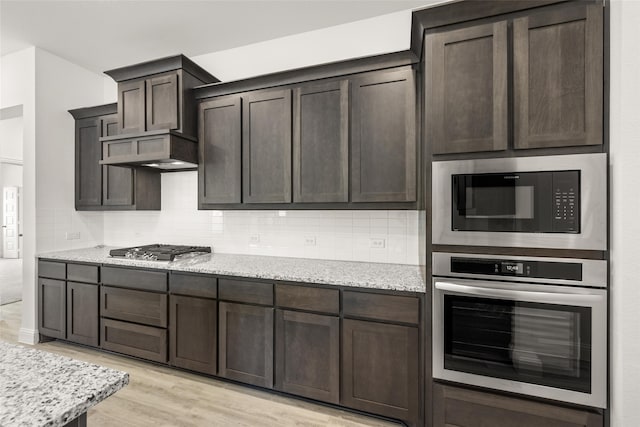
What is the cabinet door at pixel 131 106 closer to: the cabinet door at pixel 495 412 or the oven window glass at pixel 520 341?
the oven window glass at pixel 520 341

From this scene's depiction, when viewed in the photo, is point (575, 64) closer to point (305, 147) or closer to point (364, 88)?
point (364, 88)

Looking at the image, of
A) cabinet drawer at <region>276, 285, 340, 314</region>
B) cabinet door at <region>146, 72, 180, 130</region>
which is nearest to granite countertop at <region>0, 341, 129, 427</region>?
cabinet drawer at <region>276, 285, 340, 314</region>

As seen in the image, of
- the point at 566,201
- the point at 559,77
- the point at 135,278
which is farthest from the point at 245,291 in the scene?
the point at 559,77

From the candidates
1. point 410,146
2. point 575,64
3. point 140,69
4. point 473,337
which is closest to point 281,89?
point 410,146

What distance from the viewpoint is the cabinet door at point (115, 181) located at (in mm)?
3422

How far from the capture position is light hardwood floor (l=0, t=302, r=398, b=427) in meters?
2.15

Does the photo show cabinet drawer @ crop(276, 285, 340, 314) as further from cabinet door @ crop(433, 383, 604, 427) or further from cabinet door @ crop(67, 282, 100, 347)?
cabinet door @ crop(67, 282, 100, 347)

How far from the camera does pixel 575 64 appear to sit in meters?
1.60

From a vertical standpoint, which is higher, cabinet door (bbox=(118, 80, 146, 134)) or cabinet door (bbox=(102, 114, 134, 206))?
cabinet door (bbox=(118, 80, 146, 134))

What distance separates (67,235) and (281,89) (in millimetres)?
2970

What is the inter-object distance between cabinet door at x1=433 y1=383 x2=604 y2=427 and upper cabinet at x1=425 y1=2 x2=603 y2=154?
4.34ft

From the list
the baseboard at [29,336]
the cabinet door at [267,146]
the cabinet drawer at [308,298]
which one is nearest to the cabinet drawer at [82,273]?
the baseboard at [29,336]

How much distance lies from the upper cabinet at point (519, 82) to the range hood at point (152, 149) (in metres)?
2.06

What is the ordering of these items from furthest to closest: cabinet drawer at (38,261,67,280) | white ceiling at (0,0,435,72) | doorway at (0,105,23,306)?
doorway at (0,105,23,306), cabinet drawer at (38,261,67,280), white ceiling at (0,0,435,72)
